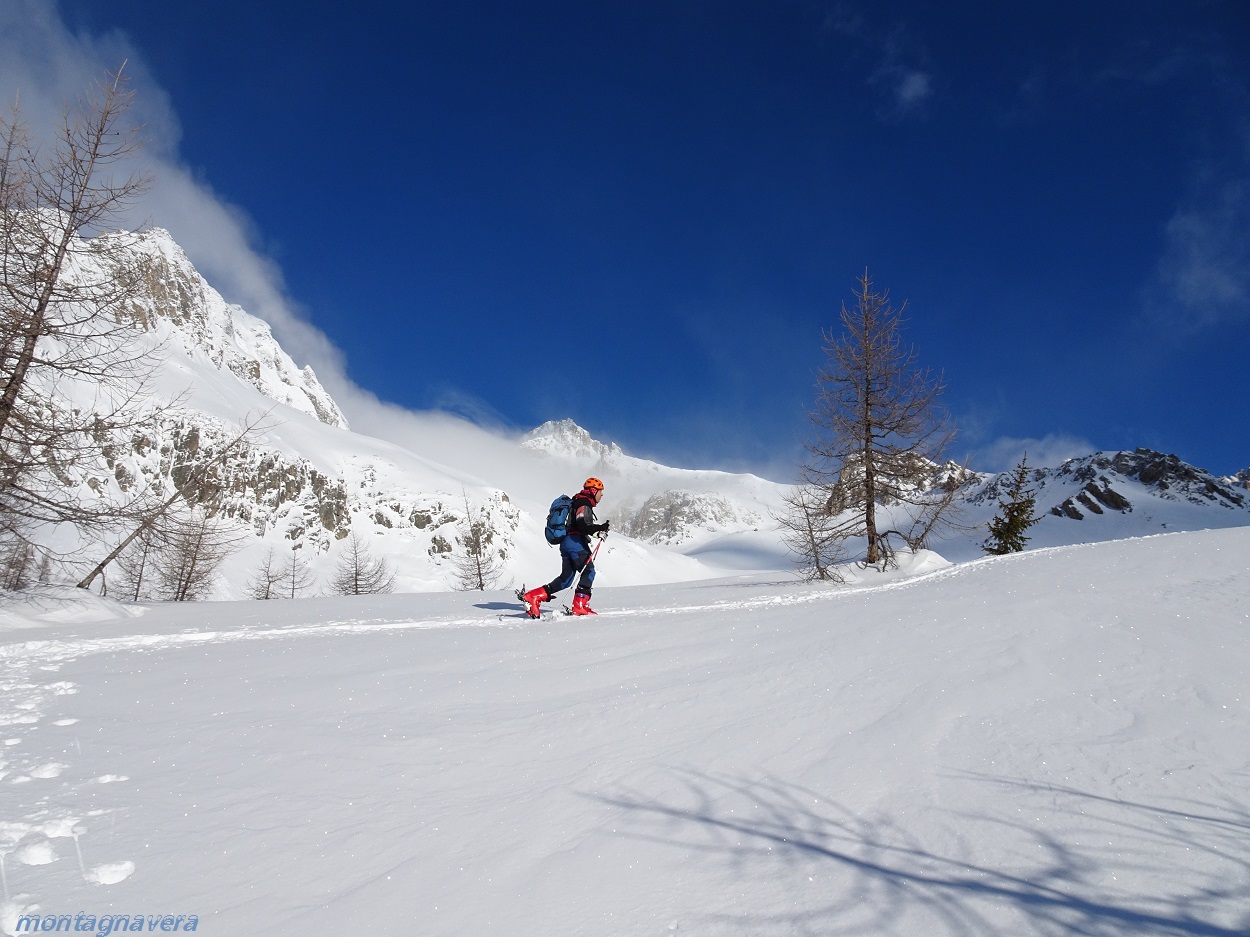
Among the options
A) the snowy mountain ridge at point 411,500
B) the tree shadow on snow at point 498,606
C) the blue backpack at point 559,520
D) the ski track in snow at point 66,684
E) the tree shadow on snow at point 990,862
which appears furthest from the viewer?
the snowy mountain ridge at point 411,500

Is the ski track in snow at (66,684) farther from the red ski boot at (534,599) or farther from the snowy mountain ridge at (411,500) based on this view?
the snowy mountain ridge at (411,500)

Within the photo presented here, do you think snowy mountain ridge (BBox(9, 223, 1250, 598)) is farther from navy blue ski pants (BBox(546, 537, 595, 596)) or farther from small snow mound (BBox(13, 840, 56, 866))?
small snow mound (BBox(13, 840, 56, 866))

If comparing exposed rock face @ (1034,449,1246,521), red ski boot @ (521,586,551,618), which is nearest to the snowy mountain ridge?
exposed rock face @ (1034,449,1246,521)

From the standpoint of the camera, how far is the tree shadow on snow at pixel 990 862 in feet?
6.02

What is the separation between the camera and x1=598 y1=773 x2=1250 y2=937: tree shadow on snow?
1.83 metres

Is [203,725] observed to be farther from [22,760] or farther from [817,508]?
[817,508]

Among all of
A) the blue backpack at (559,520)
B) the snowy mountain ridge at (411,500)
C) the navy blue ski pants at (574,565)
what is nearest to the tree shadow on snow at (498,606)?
the navy blue ski pants at (574,565)

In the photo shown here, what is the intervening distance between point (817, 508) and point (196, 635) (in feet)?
39.7

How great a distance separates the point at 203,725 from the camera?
4.02 metres

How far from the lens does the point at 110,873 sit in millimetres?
2266

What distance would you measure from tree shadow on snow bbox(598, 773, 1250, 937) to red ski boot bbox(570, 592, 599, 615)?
6.21m

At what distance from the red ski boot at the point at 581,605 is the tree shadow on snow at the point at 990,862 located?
6.21m

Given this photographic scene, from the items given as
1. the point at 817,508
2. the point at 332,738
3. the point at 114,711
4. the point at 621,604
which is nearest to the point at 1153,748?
the point at 332,738

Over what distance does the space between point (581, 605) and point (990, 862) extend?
23.6 feet
